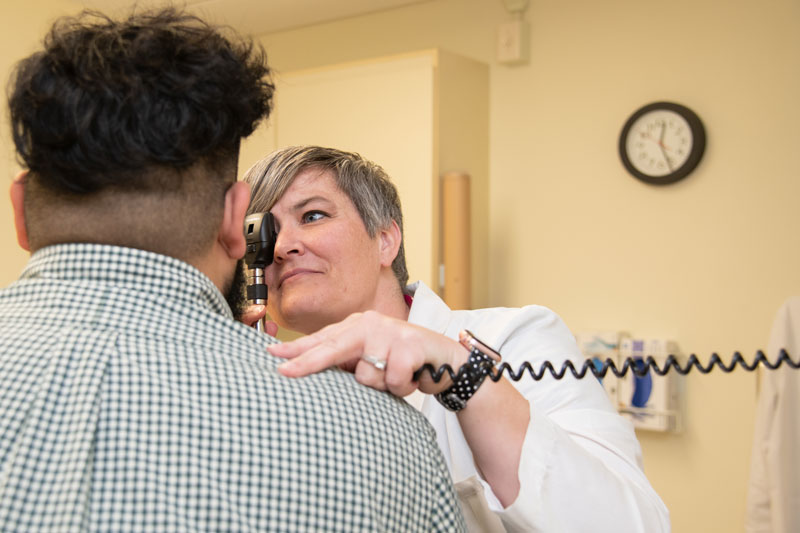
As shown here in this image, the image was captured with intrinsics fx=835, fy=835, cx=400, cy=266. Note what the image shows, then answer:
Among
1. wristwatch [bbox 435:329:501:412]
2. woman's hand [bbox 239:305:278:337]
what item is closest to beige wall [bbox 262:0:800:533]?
woman's hand [bbox 239:305:278:337]

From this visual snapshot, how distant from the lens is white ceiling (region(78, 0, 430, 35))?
3.84 m

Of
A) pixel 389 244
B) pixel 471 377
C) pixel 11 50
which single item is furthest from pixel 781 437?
pixel 11 50

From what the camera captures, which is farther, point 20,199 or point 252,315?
point 252,315

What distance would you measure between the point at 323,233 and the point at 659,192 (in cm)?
192

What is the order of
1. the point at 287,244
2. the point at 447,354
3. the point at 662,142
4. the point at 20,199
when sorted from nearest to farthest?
the point at 20,199 < the point at 447,354 < the point at 287,244 < the point at 662,142

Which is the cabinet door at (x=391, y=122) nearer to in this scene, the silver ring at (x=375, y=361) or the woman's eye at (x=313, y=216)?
the woman's eye at (x=313, y=216)

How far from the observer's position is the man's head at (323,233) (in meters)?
1.66

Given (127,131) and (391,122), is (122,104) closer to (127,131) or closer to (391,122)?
(127,131)

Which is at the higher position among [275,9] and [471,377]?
[275,9]

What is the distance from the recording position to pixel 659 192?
3193mm

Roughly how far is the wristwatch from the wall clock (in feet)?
7.79

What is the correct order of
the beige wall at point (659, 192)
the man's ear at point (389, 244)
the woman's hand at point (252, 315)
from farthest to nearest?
the beige wall at point (659, 192), the man's ear at point (389, 244), the woman's hand at point (252, 315)

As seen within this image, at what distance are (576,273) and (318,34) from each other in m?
1.83

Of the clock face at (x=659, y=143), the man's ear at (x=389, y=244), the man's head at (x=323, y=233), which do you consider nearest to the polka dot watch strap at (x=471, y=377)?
the man's head at (x=323, y=233)
